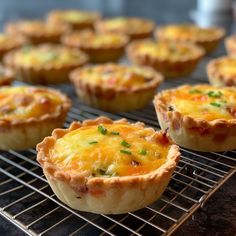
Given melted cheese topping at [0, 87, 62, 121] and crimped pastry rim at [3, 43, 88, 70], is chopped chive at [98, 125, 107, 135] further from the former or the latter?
crimped pastry rim at [3, 43, 88, 70]

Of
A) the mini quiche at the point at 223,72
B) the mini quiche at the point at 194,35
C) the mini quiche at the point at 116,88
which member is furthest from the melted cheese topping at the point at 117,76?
the mini quiche at the point at 194,35

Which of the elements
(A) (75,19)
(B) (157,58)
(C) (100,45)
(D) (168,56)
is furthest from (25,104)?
(A) (75,19)

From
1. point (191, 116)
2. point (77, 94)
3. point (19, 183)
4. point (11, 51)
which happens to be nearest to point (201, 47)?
point (77, 94)

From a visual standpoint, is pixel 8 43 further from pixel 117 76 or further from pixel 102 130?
pixel 102 130

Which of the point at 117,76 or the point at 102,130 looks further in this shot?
the point at 117,76

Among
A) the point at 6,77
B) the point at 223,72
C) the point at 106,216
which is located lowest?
the point at 106,216

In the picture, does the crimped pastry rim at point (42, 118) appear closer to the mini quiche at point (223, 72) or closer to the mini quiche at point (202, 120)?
the mini quiche at point (202, 120)

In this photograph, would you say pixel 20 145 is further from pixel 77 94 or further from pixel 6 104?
pixel 77 94
